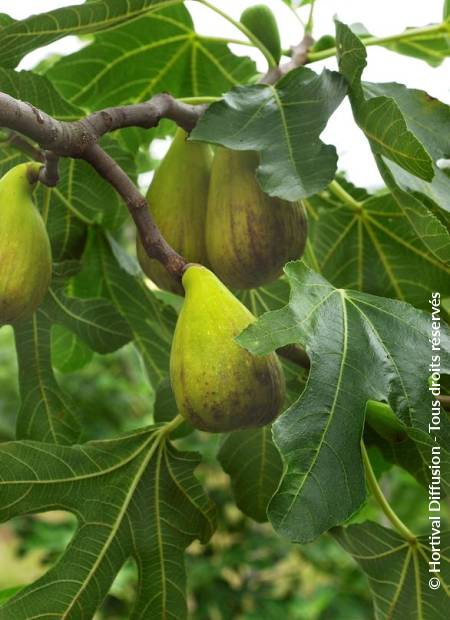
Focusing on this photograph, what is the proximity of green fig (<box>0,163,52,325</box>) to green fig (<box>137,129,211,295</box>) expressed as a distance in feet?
0.48

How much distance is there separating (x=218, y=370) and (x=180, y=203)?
0.94 feet

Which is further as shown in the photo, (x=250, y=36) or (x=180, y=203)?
(x=250, y=36)

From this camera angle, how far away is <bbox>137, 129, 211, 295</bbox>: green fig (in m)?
1.10

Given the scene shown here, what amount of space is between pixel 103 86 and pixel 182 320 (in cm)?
62

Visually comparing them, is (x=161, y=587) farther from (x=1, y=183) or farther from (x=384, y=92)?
(x=384, y=92)

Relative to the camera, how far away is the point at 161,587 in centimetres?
118

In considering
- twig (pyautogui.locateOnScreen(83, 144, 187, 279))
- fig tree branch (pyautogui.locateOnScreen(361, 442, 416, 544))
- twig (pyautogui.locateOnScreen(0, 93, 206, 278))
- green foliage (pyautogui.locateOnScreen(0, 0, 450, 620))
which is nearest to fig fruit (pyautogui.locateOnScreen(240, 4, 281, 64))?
green foliage (pyautogui.locateOnScreen(0, 0, 450, 620))

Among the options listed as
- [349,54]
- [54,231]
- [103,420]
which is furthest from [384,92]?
[103,420]

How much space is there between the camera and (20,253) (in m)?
0.98

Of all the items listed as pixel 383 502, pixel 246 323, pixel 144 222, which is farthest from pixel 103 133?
pixel 383 502

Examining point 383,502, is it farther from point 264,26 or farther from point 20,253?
point 264,26

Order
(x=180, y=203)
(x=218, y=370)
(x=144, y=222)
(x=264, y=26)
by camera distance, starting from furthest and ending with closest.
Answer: (x=264, y=26) → (x=180, y=203) → (x=144, y=222) → (x=218, y=370)

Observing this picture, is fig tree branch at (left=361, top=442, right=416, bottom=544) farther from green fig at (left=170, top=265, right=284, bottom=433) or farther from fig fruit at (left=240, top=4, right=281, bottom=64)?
fig fruit at (left=240, top=4, right=281, bottom=64)

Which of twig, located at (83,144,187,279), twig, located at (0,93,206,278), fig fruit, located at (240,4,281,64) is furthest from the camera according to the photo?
fig fruit, located at (240,4,281,64)
